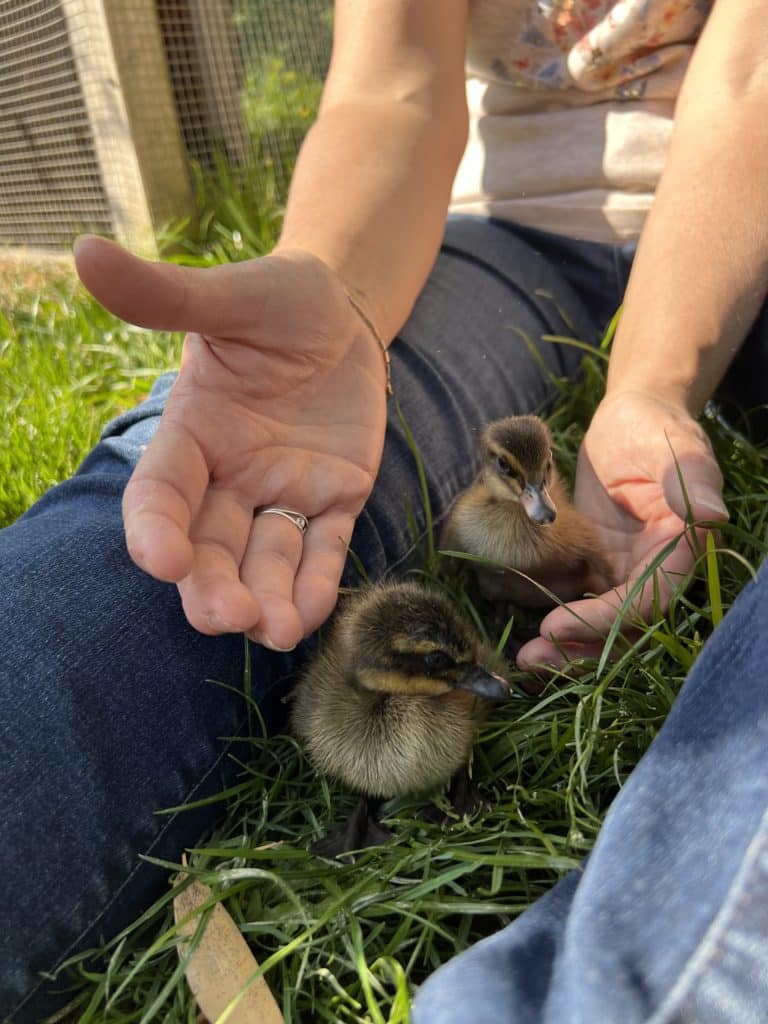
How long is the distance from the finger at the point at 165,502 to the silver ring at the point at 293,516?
13 cm

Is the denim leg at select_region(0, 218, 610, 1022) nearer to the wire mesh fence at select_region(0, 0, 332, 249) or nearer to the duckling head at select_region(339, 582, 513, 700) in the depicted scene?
the duckling head at select_region(339, 582, 513, 700)

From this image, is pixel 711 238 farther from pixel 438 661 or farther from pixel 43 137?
pixel 43 137

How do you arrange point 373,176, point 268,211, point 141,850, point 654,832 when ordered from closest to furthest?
point 654,832 < point 141,850 < point 373,176 < point 268,211

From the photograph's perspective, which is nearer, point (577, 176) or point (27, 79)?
point (577, 176)

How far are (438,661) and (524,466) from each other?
0.43 meters

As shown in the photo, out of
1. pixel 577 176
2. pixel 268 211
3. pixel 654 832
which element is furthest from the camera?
pixel 268 211

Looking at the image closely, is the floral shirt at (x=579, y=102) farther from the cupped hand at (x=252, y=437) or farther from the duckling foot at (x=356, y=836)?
the duckling foot at (x=356, y=836)

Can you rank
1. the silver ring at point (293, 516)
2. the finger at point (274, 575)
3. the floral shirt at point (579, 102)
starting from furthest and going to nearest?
the floral shirt at point (579, 102), the silver ring at point (293, 516), the finger at point (274, 575)

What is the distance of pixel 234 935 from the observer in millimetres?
1112

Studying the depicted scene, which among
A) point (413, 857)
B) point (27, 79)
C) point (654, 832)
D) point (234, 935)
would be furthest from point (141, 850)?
point (27, 79)

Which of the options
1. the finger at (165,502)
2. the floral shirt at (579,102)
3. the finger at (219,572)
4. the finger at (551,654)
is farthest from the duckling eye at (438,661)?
the floral shirt at (579,102)

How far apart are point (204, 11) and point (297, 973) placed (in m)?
3.68

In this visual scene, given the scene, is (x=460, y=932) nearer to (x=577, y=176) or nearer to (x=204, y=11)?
(x=577, y=176)

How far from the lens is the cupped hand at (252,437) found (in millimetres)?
1124
